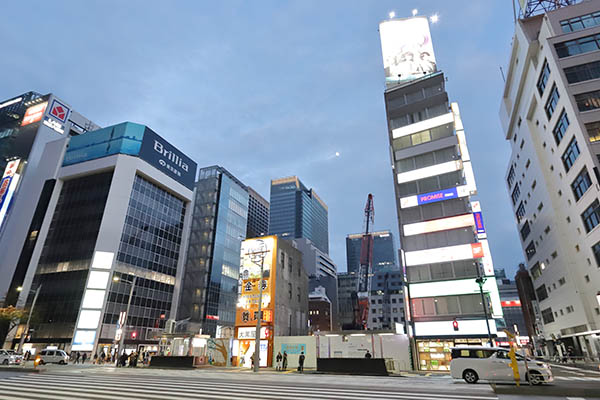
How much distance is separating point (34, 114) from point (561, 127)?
110124 millimetres

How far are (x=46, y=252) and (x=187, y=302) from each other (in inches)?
1265

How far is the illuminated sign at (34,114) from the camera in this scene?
82.8 m

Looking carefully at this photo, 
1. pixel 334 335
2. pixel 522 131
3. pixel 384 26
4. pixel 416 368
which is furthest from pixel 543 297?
pixel 384 26

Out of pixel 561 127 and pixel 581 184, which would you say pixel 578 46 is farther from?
pixel 581 184

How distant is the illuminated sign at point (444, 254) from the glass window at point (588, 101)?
20121mm

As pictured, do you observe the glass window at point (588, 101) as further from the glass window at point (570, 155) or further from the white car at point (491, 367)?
the white car at point (491, 367)

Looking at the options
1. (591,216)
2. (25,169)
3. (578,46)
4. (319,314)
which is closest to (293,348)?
(591,216)

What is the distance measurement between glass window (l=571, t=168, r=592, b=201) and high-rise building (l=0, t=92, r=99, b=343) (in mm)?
90776

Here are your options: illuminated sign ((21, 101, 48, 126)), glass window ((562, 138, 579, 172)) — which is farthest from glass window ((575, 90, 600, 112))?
illuminated sign ((21, 101, 48, 126))

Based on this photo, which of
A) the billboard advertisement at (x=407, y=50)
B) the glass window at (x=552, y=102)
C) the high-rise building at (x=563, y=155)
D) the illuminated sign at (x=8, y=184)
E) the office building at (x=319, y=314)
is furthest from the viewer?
the office building at (x=319, y=314)

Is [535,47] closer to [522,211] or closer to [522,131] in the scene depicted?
[522,131]

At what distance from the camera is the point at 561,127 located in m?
44.8

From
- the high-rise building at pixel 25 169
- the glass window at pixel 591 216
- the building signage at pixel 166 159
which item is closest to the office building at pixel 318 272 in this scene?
the building signage at pixel 166 159

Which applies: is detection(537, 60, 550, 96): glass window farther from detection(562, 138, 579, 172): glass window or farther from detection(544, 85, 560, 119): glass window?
detection(562, 138, 579, 172): glass window
